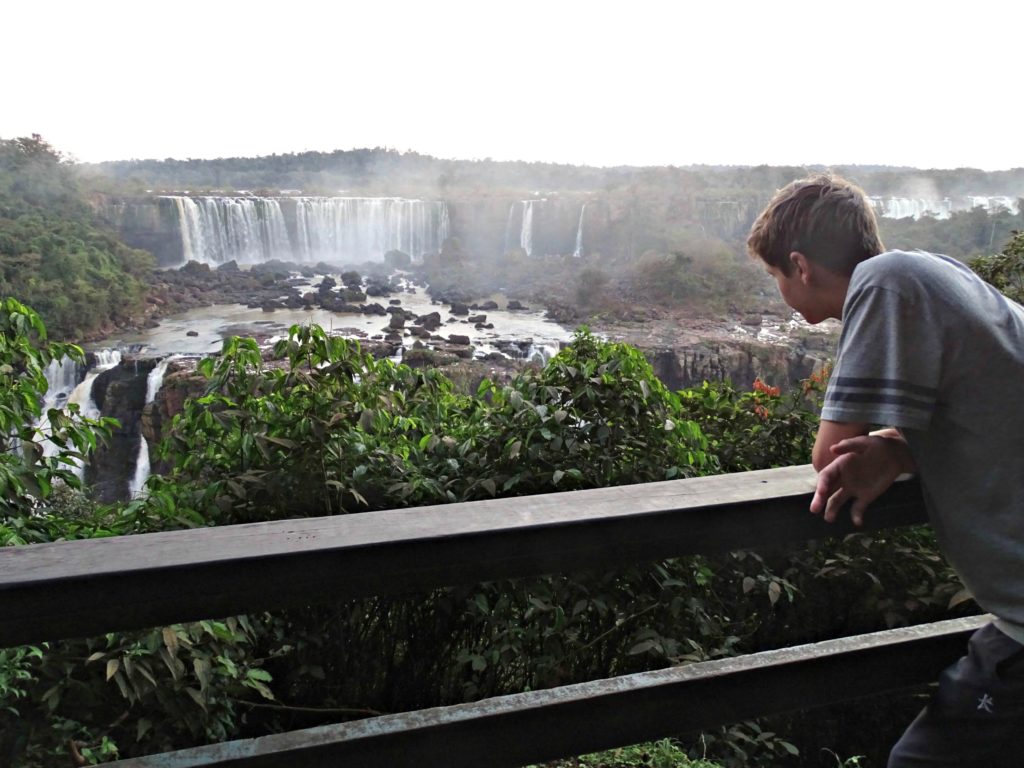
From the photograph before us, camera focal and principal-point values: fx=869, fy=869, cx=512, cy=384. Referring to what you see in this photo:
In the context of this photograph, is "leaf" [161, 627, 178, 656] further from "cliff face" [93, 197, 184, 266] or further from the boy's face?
"cliff face" [93, 197, 184, 266]

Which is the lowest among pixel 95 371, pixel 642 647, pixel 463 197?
pixel 642 647

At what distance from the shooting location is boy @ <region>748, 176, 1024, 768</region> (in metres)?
0.87

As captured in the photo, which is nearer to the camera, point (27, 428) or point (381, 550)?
point (381, 550)

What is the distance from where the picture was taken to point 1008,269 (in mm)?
2768

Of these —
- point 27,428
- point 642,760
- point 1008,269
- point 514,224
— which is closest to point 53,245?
point 27,428

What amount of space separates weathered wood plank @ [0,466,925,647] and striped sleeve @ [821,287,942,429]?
187mm

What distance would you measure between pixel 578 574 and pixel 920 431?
911 millimetres

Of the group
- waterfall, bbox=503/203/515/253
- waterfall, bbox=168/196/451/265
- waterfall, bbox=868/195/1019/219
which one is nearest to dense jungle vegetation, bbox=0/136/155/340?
waterfall, bbox=168/196/451/265

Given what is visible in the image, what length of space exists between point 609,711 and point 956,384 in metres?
0.53

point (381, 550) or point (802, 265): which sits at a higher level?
point (802, 265)

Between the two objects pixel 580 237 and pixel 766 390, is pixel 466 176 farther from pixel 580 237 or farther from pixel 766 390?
pixel 766 390

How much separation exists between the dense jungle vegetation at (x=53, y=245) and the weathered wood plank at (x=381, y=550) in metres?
2.10

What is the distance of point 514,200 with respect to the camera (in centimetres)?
377

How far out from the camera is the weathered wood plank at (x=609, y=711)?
0.90 metres
